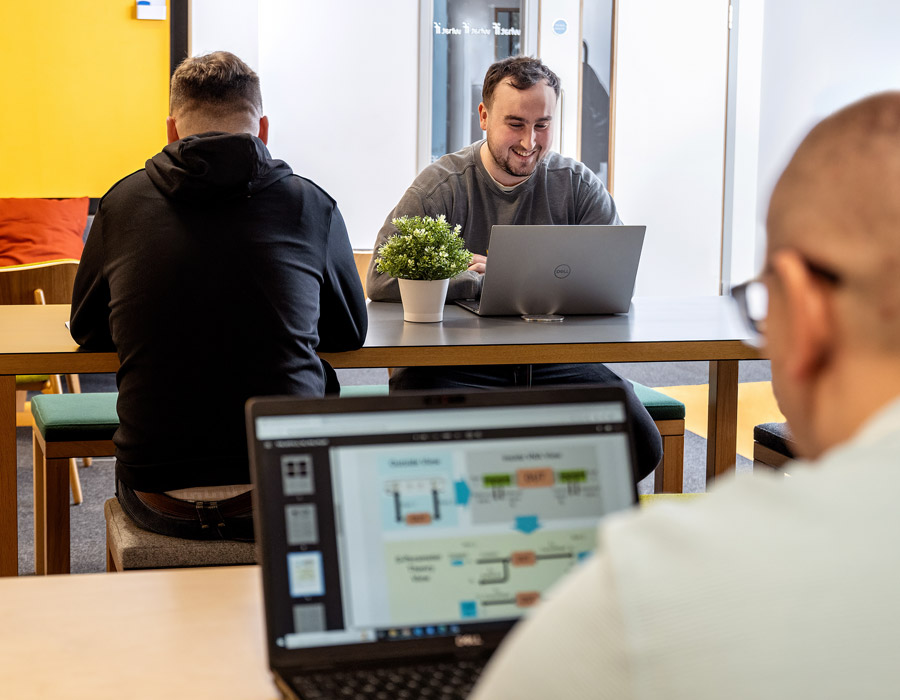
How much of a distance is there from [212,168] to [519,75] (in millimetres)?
Answer: 1401

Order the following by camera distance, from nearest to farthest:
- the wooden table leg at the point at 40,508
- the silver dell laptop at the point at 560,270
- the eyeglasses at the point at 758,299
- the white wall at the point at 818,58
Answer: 1. the eyeglasses at the point at 758,299
2. the silver dell laptop at the point at 560,270
3. the wooden table leg at the point at 40,508
4. the white wall at the point at 818,58

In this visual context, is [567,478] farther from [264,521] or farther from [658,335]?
[658,335]

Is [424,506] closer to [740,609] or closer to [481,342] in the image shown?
[740,609]

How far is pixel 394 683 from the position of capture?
0.82m

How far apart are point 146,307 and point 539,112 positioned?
1.52 meters

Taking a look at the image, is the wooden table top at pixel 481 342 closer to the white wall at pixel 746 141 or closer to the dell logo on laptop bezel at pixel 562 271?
the dell logo on laptop bezel at pixel 562 271

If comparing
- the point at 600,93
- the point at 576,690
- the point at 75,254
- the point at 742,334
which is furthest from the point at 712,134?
the point at 576,690

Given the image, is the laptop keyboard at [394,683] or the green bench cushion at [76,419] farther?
the green bench cushion at [76,419]

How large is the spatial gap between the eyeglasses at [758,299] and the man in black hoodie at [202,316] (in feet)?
3.93

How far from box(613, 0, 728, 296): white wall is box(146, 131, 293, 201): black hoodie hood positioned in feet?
16.8

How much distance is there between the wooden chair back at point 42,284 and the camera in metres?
3.97

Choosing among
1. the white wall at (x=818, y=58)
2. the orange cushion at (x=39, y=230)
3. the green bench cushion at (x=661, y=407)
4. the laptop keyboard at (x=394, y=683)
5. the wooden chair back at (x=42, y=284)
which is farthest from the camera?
the white wall at (x=818, y=58)

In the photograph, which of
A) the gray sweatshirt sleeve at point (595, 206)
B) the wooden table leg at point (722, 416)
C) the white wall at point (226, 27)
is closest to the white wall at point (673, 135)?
the white wall at point (226, 27)

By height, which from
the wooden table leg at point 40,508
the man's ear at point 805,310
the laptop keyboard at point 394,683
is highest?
the man's ear at point 805,310
